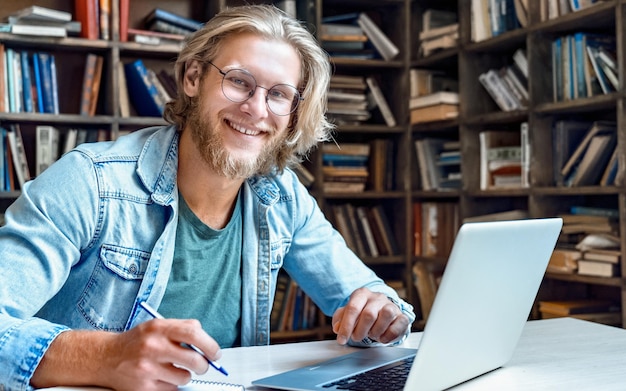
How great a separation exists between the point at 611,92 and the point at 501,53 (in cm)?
87

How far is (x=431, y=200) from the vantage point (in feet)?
13.0

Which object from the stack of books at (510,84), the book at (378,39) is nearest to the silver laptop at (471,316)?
the stack of books at (510,84)

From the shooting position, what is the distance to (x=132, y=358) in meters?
0.98

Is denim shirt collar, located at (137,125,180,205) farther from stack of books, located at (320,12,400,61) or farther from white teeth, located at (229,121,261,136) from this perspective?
stack of books, located at (320,12,400,61)

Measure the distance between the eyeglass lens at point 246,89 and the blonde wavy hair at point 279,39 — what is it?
0.33 ft

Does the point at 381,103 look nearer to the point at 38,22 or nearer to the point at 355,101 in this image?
the point at 355,101

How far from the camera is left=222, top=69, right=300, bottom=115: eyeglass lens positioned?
1.69m

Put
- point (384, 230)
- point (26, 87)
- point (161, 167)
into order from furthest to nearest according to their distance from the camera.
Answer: point (384, 230), point (26, 87), point (161, 167)

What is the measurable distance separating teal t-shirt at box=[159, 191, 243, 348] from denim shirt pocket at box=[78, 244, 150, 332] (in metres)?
0.12

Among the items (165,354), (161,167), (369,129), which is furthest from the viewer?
(369,129)

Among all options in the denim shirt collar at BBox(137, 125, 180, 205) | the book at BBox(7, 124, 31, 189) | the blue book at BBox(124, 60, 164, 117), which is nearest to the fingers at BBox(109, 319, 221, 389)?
the denim shirt collar at BBox(137, 125, 180, 205)

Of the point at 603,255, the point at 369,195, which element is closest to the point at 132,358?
the point at 603,255

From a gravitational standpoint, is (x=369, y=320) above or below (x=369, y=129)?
below

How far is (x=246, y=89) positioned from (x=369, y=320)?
63cm
